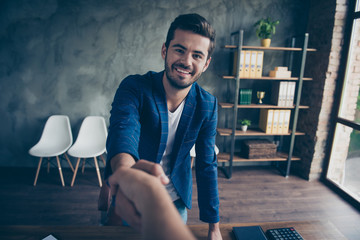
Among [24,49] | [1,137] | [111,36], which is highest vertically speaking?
[111,36]

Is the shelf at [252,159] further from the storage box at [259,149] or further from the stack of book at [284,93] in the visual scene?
the stack of book at [284,93]

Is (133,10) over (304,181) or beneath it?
over

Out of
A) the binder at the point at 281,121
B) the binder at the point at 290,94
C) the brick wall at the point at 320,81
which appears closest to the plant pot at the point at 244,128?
the binder at the point at 281,121

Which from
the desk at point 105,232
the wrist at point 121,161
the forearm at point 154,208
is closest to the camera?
the forearm at point 154,208

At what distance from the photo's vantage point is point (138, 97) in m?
1.08

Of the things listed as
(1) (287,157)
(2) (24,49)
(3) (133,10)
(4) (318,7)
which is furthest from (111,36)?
(1) (287,157)

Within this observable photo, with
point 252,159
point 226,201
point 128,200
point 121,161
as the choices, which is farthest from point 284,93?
point 128,200

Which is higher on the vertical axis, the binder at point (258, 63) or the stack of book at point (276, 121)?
the binder at point (258, 63)

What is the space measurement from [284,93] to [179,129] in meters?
2.80

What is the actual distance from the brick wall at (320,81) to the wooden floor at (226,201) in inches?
17.2

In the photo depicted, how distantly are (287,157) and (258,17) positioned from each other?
2336 millimetres

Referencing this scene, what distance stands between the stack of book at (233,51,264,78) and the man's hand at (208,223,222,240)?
2624 millimetres

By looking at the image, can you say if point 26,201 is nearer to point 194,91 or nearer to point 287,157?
point 194,91

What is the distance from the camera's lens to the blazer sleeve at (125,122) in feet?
2.35
